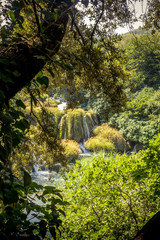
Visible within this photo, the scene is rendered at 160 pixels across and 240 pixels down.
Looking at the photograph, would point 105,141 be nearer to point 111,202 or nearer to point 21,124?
point 111,202

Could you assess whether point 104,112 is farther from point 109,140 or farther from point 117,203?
point 109,140

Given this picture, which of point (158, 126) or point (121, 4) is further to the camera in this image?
point (158, 126)

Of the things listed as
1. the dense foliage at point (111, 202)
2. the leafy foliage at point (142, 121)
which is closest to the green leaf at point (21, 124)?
the dense foliage at point (111, 202)

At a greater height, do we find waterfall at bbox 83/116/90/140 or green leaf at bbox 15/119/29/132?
green leaf at bbox 15/119/29/132

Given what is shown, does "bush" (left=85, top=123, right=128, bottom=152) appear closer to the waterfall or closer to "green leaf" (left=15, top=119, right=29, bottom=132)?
the waterfall

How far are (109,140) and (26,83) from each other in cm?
1413

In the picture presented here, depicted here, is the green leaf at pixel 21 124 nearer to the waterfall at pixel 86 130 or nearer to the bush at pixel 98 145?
the bush at pixel 98 145

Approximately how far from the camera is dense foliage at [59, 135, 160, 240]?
2.84m

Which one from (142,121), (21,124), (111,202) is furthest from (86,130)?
(21,124)

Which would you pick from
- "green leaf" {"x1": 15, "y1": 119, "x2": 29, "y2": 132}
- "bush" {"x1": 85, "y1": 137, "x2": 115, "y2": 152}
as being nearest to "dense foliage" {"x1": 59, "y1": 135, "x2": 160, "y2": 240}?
"green leaf" {"x1": 15, "y1": 119, "x2": 29, "y2": 132}

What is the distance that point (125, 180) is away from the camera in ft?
11.2

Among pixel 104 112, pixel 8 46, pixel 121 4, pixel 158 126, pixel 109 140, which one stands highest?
pixel 121 4

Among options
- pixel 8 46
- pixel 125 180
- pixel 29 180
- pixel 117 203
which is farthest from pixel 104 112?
pixel 29 180

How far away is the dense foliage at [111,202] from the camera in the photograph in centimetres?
284
